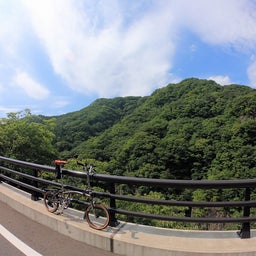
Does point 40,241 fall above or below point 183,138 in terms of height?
below

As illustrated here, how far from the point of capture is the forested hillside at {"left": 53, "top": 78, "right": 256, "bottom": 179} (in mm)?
61406

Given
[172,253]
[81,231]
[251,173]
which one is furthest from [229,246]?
[251,173]

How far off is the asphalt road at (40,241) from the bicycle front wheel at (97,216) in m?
0.35

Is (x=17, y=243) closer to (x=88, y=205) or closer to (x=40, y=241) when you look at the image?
(x=40, y=241)

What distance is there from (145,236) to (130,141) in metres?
68.7

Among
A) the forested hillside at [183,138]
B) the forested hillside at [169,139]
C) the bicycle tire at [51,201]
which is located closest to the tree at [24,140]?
the forested hillside at [169,139]

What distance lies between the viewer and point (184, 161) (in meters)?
68.7

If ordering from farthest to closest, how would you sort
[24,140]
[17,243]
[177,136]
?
[177,136] < [24,140] < [17,243]

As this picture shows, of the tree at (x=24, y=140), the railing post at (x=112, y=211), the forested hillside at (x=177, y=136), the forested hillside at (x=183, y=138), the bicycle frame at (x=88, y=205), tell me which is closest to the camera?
the railing post at (x=112, y=211)

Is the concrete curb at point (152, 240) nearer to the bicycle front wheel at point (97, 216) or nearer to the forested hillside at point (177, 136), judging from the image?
the bicycle front wheel at point (97, 216)

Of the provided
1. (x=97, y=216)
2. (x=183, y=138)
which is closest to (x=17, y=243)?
(x=97, y=216)

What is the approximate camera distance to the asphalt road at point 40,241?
470 cm

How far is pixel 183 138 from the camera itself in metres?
73.8

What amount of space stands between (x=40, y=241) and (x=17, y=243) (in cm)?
34
